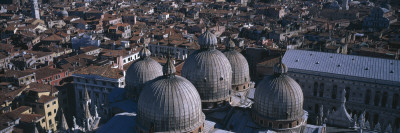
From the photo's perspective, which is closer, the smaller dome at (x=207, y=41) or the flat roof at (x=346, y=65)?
the smaller dome at (x=207, y=41)

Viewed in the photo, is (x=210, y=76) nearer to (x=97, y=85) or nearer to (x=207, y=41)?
(x=207, y=41)

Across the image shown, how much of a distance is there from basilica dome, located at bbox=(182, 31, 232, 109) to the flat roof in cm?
1469

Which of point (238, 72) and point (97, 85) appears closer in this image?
point (238, 72)

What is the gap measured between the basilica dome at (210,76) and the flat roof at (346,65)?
14694 mm

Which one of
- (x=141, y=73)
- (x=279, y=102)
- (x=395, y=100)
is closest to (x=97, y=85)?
(x=141, y=73)

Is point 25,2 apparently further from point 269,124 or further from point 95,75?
point 269,124

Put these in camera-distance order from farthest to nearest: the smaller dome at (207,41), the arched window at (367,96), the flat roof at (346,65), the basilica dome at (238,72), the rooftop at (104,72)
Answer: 1. the rooftop at (104,72)
2. the arched window at (367,96)
3. the flat roof at (346,65)
4. the basilica dome at (238,72)
5. the smaller dome at (207,41)

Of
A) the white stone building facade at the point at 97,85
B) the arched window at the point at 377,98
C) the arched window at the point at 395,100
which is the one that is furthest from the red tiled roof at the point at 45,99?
the arched window at the point at 395,100

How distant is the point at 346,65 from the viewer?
4153cm

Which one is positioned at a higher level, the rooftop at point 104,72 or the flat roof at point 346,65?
the flat roof at point 346,65

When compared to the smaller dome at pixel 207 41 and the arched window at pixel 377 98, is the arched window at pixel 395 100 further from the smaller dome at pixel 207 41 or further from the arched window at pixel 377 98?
the smaller dome at pixel 207 41

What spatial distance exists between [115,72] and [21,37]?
172 feet

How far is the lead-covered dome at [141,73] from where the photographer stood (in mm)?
34250

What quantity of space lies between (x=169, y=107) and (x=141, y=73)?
11152 millimetres
